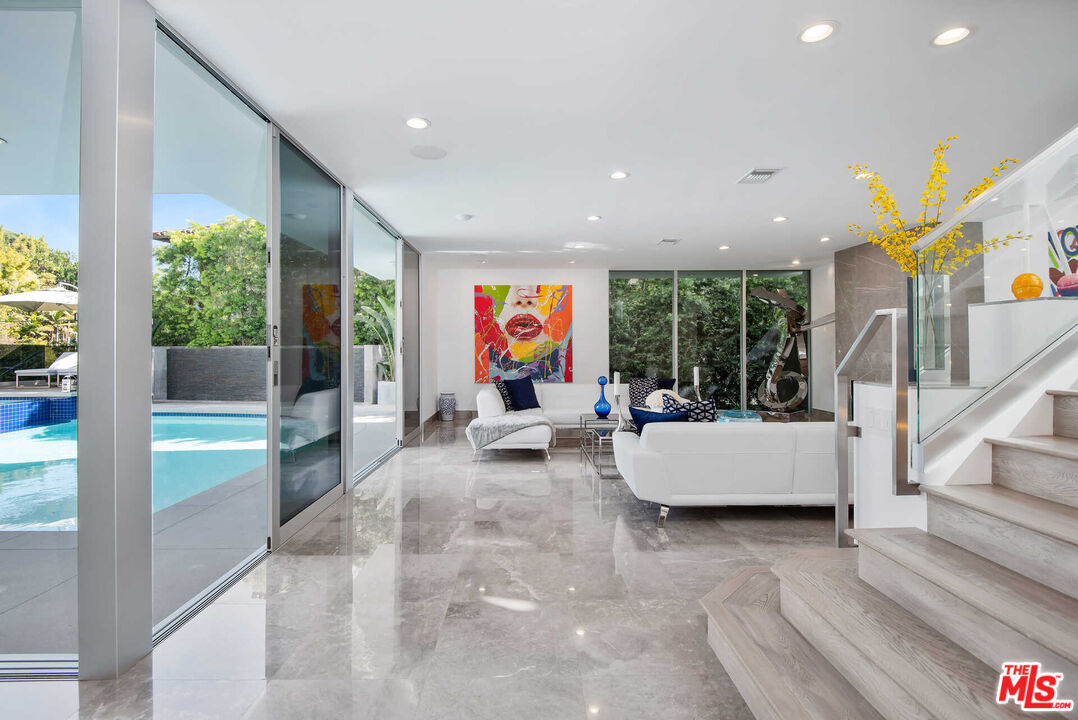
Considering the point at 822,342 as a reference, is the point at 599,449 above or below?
below

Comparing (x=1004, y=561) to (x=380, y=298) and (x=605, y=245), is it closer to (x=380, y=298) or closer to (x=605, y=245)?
(x=605, y=245)

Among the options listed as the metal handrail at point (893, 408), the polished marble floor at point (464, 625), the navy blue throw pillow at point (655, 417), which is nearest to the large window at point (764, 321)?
the polished marble floor at point (464, 625)

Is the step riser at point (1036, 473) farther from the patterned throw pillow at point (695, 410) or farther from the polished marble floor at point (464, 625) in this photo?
the patterned throw pillow at point (695, 410)

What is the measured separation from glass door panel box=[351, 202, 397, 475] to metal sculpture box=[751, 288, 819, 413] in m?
6.10

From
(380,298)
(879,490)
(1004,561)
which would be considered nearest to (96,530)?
(1004,561)

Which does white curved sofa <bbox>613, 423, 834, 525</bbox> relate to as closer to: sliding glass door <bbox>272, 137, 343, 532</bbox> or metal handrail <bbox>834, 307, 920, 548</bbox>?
metal handrail <bbox>834, 307, 920, 548</bbox>

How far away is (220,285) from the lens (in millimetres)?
3279

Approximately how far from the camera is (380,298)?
22.6ft

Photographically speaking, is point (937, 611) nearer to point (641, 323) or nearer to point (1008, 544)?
point (1008, 544)

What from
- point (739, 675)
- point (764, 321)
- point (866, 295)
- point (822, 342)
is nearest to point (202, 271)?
point (739, 675)

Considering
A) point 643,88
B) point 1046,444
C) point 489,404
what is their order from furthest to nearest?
point 489,404 < point 643,88 < point 1046,444

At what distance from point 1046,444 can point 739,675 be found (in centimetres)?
135

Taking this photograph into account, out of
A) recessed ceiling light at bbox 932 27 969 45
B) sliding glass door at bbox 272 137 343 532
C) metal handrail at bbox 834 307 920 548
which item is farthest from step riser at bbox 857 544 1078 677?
sliding glass door at bbox 272 137 343 532

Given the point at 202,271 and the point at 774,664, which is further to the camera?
the point at 202,271
